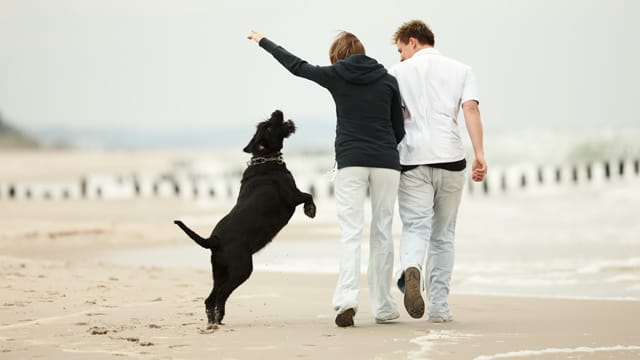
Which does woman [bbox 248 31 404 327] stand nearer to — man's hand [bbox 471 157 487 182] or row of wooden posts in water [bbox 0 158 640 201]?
man's hand [bbox 471 157 487 182]

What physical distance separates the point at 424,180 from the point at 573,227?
11785 mm

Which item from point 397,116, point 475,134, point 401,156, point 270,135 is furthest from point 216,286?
point 475,134

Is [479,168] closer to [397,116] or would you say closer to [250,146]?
[397,116]

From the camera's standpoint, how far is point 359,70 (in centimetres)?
769

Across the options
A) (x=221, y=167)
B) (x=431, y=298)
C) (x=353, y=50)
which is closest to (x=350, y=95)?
(x=353, y=50)

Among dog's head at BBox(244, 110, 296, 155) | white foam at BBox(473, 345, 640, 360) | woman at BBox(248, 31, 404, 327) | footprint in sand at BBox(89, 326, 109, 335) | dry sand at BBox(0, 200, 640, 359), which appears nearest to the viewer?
white foam at BBox(473, 345, 640, 360)

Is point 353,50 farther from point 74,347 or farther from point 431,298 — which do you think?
point 74,347

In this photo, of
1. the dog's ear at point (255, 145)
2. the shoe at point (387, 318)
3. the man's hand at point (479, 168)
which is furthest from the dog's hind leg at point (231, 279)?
the man's hand at point (479, 168)

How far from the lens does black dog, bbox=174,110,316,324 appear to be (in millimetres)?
7699

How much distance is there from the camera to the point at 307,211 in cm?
788

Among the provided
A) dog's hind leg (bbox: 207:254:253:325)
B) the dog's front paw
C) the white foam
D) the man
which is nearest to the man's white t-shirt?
the man

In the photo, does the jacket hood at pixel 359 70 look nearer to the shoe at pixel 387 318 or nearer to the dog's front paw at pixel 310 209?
the dog's front paw at pixel 310 209

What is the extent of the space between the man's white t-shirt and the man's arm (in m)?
0.08

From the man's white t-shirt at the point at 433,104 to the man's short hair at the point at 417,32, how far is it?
0.16 metres
